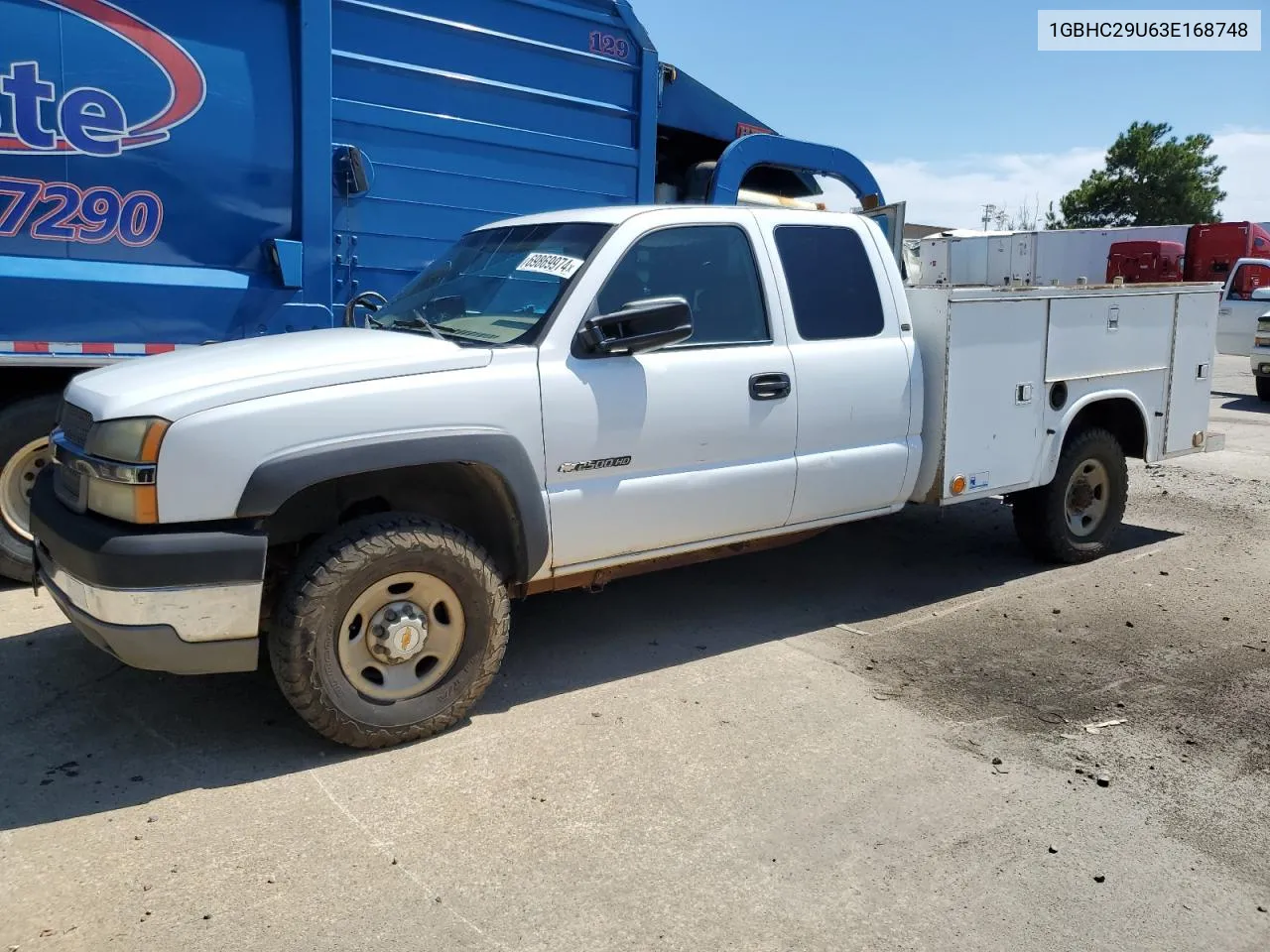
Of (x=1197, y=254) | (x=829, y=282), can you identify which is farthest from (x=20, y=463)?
(x=1197, y=254)

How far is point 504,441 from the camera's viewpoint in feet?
12.9

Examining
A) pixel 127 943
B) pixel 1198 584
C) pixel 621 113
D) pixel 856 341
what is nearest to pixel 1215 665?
pixel 1198 584

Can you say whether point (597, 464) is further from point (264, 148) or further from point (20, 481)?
point (20, 481)

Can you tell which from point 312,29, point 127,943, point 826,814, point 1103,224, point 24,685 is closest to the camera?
point 127,943

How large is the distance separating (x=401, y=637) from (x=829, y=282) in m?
2.60

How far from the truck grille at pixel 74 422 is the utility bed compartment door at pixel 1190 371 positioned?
5.98 metres

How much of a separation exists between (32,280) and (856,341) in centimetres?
394

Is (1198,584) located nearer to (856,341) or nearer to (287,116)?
(856,341)

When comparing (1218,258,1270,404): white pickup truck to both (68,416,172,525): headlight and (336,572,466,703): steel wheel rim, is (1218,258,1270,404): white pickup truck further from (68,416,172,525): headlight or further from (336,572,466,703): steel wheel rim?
(68,416,172,525): headlight

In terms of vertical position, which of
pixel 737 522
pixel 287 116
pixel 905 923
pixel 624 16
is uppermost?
pixel 624 16

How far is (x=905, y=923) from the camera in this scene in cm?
293

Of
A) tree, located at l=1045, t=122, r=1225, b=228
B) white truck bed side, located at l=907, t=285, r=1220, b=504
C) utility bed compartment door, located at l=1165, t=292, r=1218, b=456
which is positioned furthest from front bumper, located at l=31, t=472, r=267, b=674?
tree, located at l=1045, t=122, r=1225, b=228

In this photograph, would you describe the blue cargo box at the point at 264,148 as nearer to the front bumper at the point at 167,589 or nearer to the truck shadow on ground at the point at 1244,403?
the front bumper at the point at 167,589

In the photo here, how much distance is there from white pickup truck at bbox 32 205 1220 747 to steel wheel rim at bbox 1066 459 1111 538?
29.6 inches
